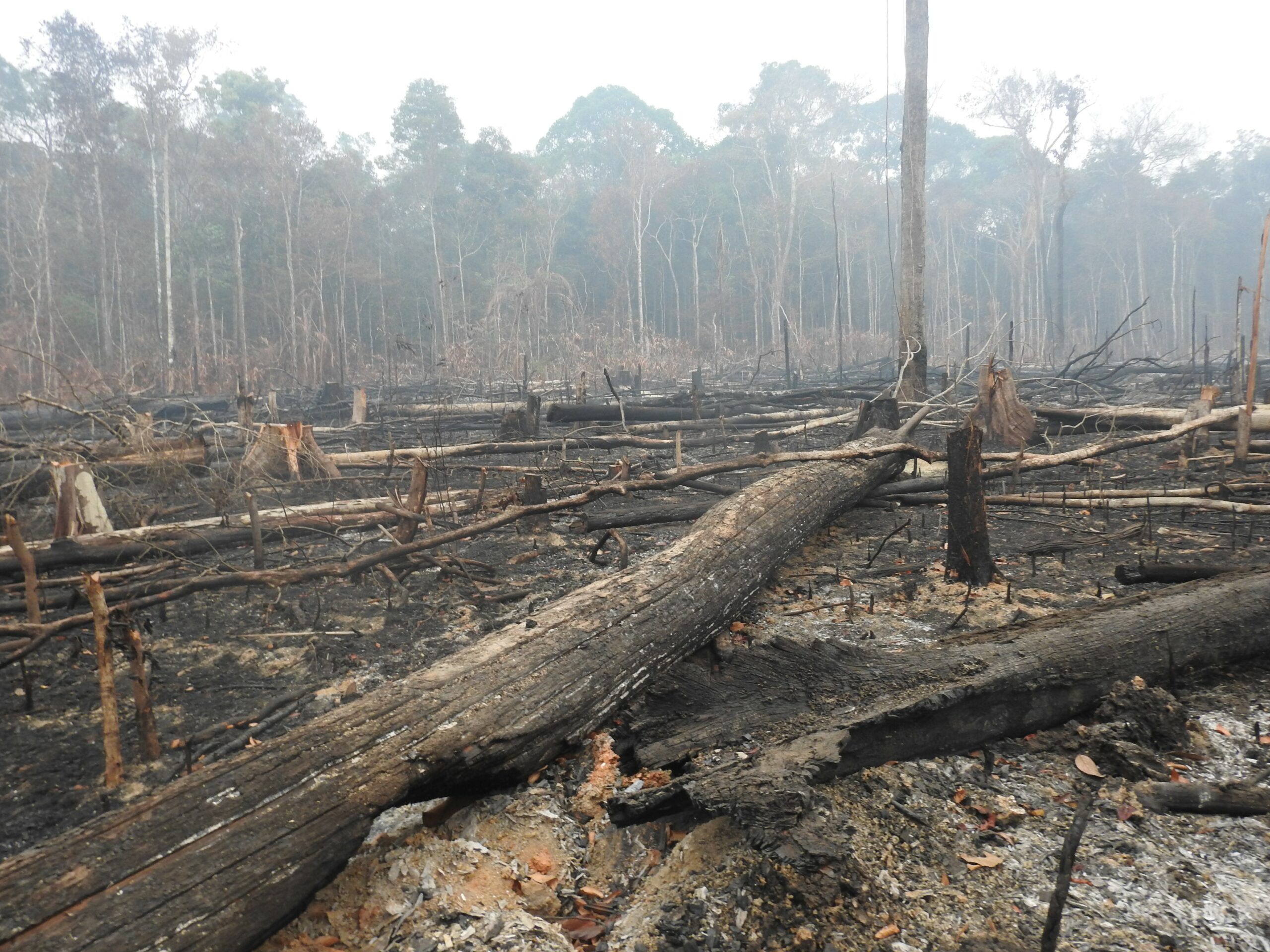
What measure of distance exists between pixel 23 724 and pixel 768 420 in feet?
25.3

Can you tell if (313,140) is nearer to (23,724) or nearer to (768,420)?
(768,420)

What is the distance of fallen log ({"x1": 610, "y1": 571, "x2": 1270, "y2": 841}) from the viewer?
6.39 ft

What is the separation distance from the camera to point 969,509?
4.12m

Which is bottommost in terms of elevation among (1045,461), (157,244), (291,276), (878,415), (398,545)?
(398,545)

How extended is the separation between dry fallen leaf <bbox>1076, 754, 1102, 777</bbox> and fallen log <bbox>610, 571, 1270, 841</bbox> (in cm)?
18

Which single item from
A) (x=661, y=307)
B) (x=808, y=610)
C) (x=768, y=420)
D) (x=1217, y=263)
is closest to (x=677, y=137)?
(x=661, y=307)

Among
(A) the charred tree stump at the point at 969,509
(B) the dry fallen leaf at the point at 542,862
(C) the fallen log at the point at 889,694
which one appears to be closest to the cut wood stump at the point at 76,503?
(B) the dry fallen leaf at the point at 542,862

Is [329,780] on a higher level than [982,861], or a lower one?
higher

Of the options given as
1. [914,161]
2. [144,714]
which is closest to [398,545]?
[144,714]

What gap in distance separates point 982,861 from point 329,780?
1.56 metres

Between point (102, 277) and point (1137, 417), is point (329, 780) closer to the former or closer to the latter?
point (1137, 417)

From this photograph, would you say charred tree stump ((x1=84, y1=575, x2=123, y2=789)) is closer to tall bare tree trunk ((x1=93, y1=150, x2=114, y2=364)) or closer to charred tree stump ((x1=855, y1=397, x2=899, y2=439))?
charred tree stump ((x1=855, y1=397, x2=899, y2=439))

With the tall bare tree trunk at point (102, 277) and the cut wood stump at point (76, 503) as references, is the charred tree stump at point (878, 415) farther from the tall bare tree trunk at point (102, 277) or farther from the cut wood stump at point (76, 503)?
the tall bare tree trunk at point (102, 277)

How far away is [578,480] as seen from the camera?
266 inches
